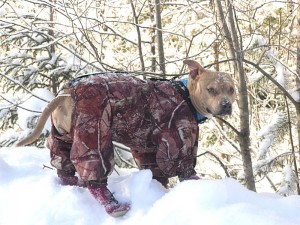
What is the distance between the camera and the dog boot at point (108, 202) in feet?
7.58

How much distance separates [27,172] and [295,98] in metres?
2.10

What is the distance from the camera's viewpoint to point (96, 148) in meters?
2.60

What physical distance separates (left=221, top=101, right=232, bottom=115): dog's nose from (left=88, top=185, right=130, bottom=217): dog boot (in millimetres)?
942

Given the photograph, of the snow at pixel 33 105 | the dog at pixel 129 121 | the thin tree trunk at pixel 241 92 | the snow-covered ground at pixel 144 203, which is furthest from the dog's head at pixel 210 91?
the snow at pixel 33 105

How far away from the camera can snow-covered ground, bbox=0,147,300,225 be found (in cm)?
193

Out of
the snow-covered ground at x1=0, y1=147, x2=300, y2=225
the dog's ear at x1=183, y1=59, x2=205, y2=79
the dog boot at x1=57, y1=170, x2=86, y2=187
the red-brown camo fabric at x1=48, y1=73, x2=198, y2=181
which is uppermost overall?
the dog's ear at x1=183, y1=59, x2=205, y2=79

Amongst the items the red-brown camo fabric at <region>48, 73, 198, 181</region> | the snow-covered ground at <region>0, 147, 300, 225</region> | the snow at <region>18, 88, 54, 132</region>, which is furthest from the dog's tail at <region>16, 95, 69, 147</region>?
the snow at <region>18, 88, 54, 132</region>

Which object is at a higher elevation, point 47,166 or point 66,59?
point 66,59

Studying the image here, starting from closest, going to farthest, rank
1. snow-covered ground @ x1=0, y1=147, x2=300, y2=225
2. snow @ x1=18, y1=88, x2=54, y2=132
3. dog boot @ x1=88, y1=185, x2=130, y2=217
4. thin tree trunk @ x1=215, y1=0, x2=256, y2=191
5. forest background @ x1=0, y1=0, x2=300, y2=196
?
snow-covered ground @ x1=0, y1=147, x2=300, y2=225 → dog boot @ x1=88, y1=185, x2=130, y2=217 → thin tree trunk @ x1=215, y1=0, x2=256, y2=191 → forest background @ x1=0, y1=0, x2=300, y2=196 → snow @ x1=18, y1=88, x2=54, y2=132

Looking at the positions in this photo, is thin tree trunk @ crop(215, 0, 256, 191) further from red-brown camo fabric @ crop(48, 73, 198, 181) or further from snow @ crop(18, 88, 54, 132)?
snow @ crop(18, 88, 54, 132)

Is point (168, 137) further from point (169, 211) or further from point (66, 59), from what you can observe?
point (66, 59)

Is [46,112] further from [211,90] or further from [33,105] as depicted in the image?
[33,105]

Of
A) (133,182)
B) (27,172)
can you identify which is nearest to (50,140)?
(27,172)

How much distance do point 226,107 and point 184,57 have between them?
2.48 metres
